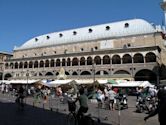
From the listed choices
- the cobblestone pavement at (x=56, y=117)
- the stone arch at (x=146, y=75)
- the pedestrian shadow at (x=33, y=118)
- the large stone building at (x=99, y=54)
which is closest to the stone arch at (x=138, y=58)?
the large stone building at (x=99, y=54)

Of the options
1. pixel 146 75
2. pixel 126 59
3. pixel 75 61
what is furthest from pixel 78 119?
pixel 75 61

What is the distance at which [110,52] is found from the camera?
48844 mm

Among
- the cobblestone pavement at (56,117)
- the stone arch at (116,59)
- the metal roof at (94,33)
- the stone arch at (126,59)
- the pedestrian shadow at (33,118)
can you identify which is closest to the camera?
the pedestrian shadow at (33,118)

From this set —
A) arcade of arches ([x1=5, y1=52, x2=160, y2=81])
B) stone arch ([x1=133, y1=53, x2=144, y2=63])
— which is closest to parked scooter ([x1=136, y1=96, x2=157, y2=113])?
arcade of arches ([x1=5, y1=52, x2=160, y2=81])

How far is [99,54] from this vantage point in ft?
165

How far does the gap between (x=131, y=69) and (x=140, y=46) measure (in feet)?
17.7

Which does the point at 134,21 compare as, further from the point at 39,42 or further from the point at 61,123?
the point at 61,123

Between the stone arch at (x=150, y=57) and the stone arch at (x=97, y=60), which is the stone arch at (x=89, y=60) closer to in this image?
the stone arch at (x=97, y=60)

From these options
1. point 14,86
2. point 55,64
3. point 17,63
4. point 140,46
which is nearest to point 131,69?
point 140,46

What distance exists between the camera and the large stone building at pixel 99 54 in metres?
45.7

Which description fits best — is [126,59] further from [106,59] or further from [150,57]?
[150,57]

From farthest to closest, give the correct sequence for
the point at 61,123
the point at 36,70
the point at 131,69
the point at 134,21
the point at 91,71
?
the point at 36,70 → the point at 134,21 → the point at 91,71 → the point at 131,69 → the point at 61,123

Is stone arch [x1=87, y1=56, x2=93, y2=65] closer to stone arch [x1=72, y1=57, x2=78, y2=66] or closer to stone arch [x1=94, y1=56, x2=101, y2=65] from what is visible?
stone arch [x1=94, y1=56, x2=101, y2=65]

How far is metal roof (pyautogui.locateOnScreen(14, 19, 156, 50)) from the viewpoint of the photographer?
51781 millimetres
